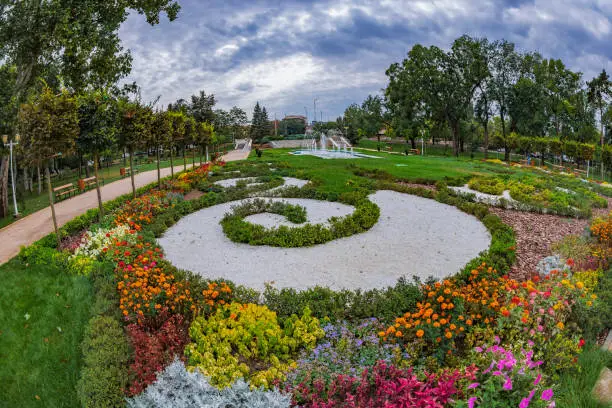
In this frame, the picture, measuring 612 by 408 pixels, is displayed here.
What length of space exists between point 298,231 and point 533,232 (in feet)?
19.7

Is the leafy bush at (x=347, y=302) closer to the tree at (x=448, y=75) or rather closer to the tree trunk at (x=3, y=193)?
the tree trunk at (x=3, y=193)

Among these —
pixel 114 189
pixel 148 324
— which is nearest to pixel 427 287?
pixel 148 324

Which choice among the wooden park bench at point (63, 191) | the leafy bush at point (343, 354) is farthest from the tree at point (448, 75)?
the leafy bush at point (343, 354)

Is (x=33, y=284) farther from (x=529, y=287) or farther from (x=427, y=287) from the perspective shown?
(x=529, y=287)

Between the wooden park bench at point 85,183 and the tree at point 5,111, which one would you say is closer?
the tree at point 5,111

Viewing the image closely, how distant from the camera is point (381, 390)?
151 inches

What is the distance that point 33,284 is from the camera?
764cm

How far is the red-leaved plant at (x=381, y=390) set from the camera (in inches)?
142

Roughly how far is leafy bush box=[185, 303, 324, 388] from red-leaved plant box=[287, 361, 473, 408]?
17.6 inches

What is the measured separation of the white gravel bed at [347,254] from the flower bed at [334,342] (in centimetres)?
112

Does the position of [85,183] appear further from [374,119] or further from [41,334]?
[374,119]

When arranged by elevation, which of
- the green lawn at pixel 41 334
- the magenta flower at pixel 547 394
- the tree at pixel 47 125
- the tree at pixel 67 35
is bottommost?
the green lawn at pixel 41 334

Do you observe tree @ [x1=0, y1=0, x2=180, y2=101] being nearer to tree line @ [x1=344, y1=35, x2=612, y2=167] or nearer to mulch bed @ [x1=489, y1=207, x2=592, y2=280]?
mulch bed @ [x1=489, y1=207, x2=592, y2=280]

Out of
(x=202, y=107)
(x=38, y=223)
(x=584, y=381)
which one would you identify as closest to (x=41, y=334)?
(x=584, y=381)
